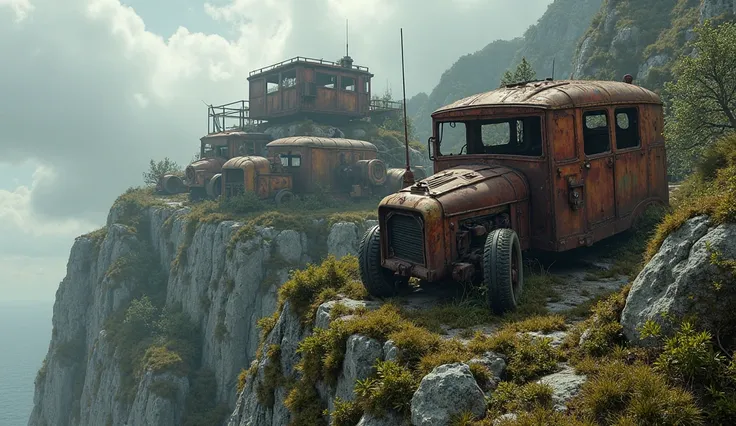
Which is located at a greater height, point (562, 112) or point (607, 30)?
point (607, 30)

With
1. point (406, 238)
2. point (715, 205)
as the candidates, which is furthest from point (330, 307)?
point (715, 205)

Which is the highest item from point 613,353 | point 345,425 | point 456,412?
point 613,353

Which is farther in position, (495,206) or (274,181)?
(274,181)

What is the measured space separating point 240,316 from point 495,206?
82.1 ft

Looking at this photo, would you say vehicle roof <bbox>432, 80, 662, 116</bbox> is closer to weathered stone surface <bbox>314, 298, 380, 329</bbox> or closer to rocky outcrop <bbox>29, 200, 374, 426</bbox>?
weathered stone surface <bbox>314, 298, 380, 329</bbox>

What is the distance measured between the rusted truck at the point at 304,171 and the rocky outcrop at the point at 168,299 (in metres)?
3.66

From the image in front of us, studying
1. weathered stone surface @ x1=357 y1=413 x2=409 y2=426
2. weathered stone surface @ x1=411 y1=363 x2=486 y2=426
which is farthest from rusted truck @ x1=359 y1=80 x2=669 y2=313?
weathered stone surface @ x1=357 y1=413 x2=409 y2=426

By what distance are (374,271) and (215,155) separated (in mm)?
41153

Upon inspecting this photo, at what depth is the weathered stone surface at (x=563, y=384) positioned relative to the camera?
6102mm

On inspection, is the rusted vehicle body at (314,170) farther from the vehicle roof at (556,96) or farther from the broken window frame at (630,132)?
the vehicle roof at (556,96)

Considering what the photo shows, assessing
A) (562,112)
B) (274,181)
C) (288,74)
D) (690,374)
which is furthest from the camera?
(288,74)

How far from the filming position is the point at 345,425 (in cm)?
772

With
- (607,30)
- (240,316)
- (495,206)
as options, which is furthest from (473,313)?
(607,30)

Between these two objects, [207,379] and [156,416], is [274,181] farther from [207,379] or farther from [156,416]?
[156,416]
